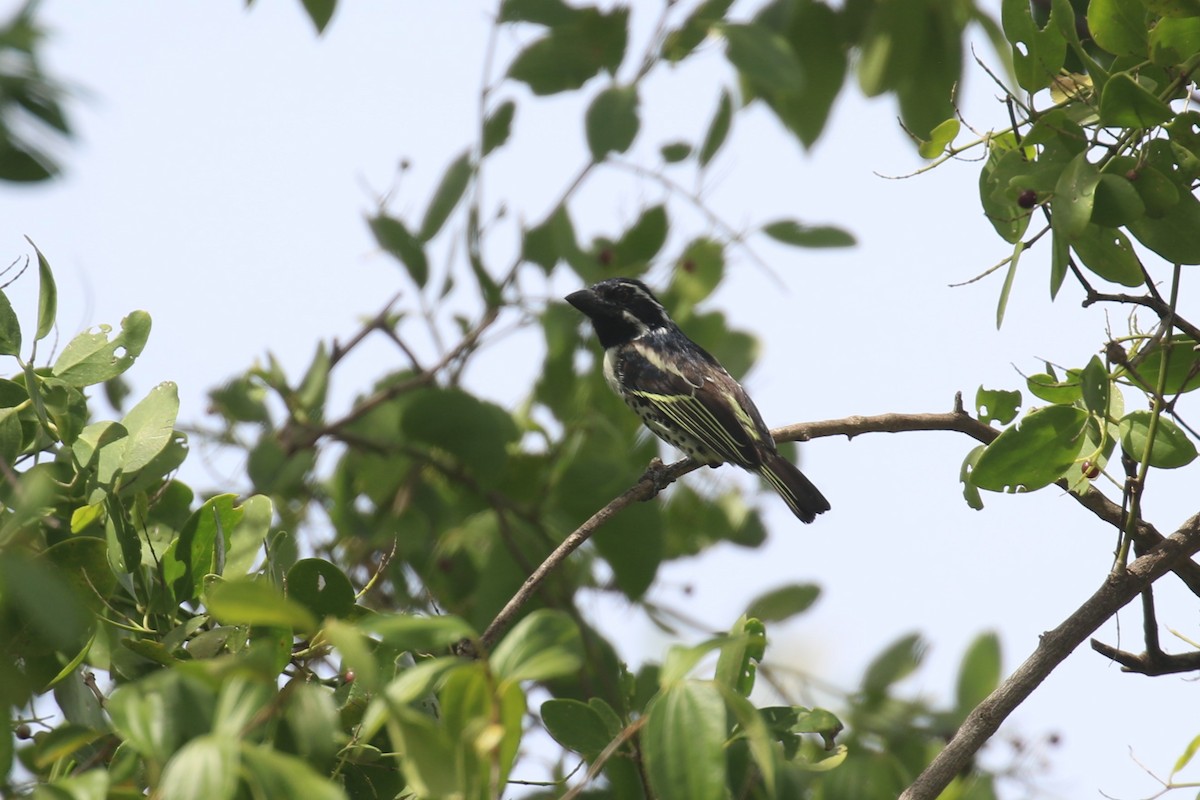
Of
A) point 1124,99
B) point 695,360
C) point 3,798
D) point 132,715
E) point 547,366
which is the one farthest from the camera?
point 695,360

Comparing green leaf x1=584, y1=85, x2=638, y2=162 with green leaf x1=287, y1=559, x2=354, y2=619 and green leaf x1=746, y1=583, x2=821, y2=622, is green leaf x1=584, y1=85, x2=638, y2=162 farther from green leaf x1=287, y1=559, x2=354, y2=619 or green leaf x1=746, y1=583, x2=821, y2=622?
green leaf x1=287, y1=559, x2=354, y2=619

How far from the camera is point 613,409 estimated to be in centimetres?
579

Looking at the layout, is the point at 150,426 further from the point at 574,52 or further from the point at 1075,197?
the point at 574,52

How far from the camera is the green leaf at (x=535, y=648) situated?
62.0 inches

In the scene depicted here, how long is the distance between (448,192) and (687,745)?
140 inches

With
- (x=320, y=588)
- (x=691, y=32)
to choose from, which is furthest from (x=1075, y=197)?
(x=691, y=32)

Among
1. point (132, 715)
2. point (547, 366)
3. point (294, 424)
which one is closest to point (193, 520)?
point (132, 715)

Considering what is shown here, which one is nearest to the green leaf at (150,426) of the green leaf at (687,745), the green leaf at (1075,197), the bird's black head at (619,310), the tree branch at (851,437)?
the tree branch at (851,437)

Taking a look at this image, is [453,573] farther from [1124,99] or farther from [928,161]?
[1124,99]

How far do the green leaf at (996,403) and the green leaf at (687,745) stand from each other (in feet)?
5.79

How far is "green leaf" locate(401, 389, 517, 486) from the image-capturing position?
15.7ft

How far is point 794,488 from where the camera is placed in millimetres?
5543

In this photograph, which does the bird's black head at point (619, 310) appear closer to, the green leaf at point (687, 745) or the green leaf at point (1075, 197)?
the green leaf at point (1075, 197)

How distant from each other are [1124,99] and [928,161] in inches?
22.7
